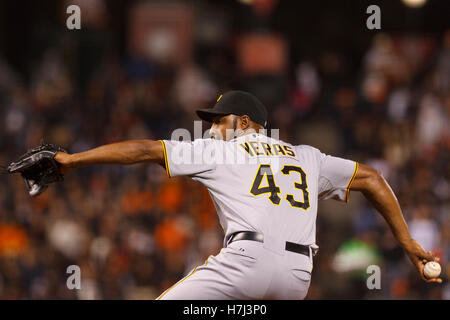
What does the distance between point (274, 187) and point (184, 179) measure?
6309 mm

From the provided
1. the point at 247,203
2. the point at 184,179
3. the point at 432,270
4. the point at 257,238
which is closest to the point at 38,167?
the point at 247,203

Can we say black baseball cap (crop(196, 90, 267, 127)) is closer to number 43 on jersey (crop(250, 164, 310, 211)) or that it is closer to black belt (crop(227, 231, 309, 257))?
number 43 on jersey (crop(250, 164, 310, 211))

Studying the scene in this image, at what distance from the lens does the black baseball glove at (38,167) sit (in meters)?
4.25

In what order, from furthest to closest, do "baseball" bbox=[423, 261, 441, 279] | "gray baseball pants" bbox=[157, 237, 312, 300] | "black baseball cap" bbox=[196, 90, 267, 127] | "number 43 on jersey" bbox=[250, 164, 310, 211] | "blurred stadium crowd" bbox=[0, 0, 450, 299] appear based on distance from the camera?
1. "blurred stadium crowd" bbox=[0, 0, 450, 299]
2. "black baseball cap" bbox=[196, 90, 267, 127]
3. "baseball" bbox=[423, 261, 441, 279]
4. "number 43 on jersey" bbox=[250, 164, 310, 211]
5. "gray baseball pants" bbox=[157, 237, 312, 300]

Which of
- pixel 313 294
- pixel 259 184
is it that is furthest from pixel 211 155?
pixel 313 294

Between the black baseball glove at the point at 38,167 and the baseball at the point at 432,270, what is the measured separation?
7.64 ft

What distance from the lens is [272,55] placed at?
1216cm

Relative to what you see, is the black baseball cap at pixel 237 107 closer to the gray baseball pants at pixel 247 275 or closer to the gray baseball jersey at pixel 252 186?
the gray baseball jersey at pixel 252 186

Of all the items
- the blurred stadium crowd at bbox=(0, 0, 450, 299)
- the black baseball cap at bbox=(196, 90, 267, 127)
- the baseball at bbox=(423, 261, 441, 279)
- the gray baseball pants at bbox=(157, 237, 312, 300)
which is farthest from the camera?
the blurred stadium crowd at bbox=(0, 0, 450, 299)

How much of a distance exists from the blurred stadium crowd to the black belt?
4.63 meters

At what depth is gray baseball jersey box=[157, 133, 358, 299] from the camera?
4297 mm

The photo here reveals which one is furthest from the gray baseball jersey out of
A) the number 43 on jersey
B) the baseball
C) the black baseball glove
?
the baseball

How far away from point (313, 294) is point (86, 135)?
4564 mm
